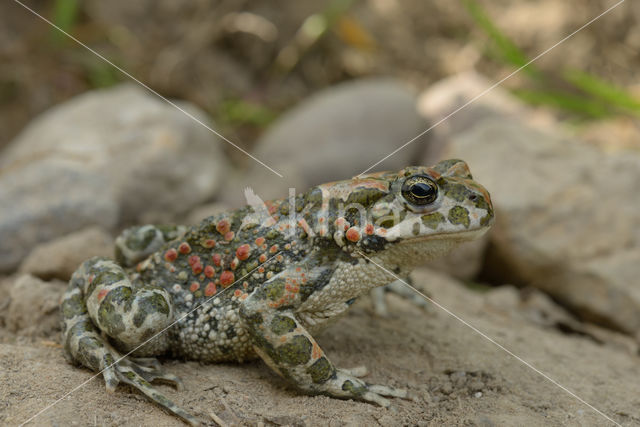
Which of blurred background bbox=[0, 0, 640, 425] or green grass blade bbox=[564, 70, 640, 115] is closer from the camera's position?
blurred background bbox=[0, 0, 640, 425]

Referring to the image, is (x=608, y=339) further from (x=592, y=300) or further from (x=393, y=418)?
(x=393, y=418)

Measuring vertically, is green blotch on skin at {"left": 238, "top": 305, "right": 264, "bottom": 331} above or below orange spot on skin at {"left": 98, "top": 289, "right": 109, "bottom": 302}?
below

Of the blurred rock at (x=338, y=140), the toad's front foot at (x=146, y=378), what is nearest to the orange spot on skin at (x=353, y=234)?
the toad's front foot at (x=146, y=378)

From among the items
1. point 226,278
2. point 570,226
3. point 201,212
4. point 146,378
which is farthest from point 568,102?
point 146,378

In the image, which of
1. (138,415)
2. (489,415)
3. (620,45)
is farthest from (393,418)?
(620,45)

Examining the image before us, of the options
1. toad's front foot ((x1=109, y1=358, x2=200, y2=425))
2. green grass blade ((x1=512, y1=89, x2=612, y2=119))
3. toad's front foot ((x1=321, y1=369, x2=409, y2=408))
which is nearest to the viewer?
toad's front foot ((x1=109, y1=358, x2=200, y2=425))

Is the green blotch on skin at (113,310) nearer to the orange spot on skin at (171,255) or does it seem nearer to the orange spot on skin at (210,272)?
the orange spot on skin at (171,255)

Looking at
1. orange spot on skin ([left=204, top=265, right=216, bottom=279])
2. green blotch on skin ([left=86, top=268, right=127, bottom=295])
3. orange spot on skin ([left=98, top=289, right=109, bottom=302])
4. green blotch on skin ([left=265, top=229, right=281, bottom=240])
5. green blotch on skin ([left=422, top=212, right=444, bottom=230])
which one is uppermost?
green blotch on skin ([left=422, top=212, right=444, bottom=230])

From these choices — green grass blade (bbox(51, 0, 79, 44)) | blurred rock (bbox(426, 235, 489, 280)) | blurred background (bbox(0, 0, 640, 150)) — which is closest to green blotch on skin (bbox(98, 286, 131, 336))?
blurred rock (bbox(426, 235, 489, 280))

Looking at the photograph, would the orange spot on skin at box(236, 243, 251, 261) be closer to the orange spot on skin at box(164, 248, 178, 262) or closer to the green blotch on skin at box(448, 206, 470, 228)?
the orange spot on skin at box(164, 248, 178, 262)
